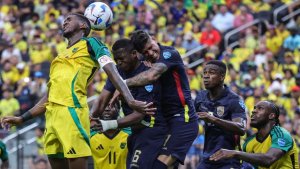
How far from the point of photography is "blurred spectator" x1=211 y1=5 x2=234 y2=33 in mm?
25453

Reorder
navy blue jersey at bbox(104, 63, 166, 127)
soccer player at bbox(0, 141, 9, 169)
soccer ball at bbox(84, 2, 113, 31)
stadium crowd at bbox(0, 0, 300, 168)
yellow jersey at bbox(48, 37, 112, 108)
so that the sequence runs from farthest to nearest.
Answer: stadium crowd at bbox(0, 0, 300, 168)
soccer player at bbox(0, 141, 9, 169)
soccer ball at bbox(84, 2, 113, 31)
navy blue jersey at bbox(104, 63, 166, 127)
yellow jersey at bbox(48, 37, 112, 108)

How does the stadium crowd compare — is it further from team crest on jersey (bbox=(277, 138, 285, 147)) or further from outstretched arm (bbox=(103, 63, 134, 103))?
outstretched arm (bbox=(103, 63, 134, 103))

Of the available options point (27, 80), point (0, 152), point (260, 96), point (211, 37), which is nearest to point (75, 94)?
point (0, 152)

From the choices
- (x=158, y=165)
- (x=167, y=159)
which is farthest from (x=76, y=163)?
(x=167, y=159)

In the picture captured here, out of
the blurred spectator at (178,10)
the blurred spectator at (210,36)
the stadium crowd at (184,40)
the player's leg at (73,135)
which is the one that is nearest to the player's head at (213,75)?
the player's leg at (73,135)

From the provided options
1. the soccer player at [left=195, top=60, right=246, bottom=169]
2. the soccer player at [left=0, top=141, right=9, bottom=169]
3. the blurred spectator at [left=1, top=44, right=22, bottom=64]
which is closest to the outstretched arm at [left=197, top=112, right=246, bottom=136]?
the soccer player at [left=195, top=60, right=246, bottom=169]

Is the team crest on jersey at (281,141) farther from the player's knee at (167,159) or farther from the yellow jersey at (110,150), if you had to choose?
the yellow jersey at (110,150)

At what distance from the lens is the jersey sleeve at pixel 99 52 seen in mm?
10445

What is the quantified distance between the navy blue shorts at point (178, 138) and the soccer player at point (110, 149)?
139cm

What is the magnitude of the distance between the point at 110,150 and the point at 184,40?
12022 mm

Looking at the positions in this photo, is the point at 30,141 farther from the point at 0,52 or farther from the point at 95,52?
the point at 95,52

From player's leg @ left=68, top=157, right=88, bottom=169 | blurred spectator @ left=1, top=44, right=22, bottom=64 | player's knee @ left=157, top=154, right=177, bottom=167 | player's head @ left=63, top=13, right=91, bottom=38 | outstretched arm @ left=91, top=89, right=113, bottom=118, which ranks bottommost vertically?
blurred spectator @ left=1, top=44, right=22, bottom=64

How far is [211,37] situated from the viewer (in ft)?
80.6

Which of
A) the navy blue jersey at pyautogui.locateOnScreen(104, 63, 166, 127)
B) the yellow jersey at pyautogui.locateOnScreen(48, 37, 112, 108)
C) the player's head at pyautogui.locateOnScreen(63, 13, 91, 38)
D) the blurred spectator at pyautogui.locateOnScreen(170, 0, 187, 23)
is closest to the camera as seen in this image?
the yellow jersey at pyautogui.locateOnScreen(48, 37, 112, 108)
